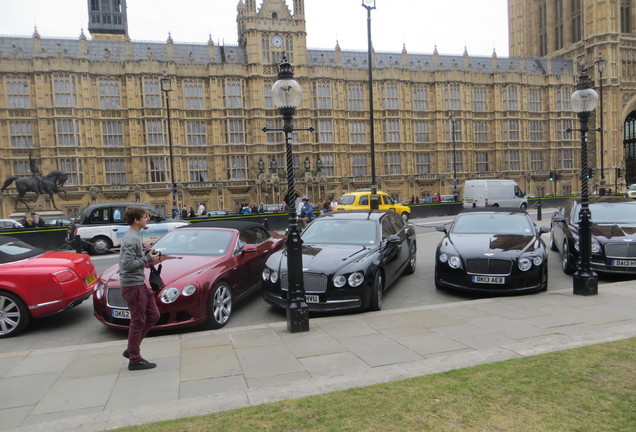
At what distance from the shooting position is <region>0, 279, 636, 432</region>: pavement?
4.02 m

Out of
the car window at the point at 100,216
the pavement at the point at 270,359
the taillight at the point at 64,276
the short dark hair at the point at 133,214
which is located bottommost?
the pavement at the point at 270,359

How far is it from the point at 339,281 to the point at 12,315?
197 inches

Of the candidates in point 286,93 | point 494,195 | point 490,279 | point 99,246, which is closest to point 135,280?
point 286,93

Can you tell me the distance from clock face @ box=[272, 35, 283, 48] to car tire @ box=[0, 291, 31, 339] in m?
38.5

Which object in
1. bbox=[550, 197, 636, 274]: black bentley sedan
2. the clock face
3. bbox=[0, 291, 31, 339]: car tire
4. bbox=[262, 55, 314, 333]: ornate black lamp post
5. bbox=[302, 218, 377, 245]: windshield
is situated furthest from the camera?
the clock face

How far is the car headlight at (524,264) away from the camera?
7927mm

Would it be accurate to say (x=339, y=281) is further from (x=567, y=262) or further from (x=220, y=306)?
(x=567, y=262)

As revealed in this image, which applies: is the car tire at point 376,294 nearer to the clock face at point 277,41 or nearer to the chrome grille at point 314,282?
Result: the chrome grille at point 314,282

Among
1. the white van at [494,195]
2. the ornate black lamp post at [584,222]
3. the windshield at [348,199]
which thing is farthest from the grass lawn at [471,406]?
the white van at [494,195]

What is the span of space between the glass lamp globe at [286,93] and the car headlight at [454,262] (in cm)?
415

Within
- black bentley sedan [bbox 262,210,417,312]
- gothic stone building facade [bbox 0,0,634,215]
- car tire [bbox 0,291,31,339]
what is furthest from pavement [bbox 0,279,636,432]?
gothic stone building facade [bbox 0,0,634,215]

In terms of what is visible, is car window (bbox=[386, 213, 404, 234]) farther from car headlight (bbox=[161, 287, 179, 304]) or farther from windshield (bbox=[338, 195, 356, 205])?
windshield (bbox=[338, 195, 356, 205])

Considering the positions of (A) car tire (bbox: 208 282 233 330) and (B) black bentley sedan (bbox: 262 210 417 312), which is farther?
(B) black bentley sedan (bbox: 262 210 417 312)

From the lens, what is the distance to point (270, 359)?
16.7 feet
